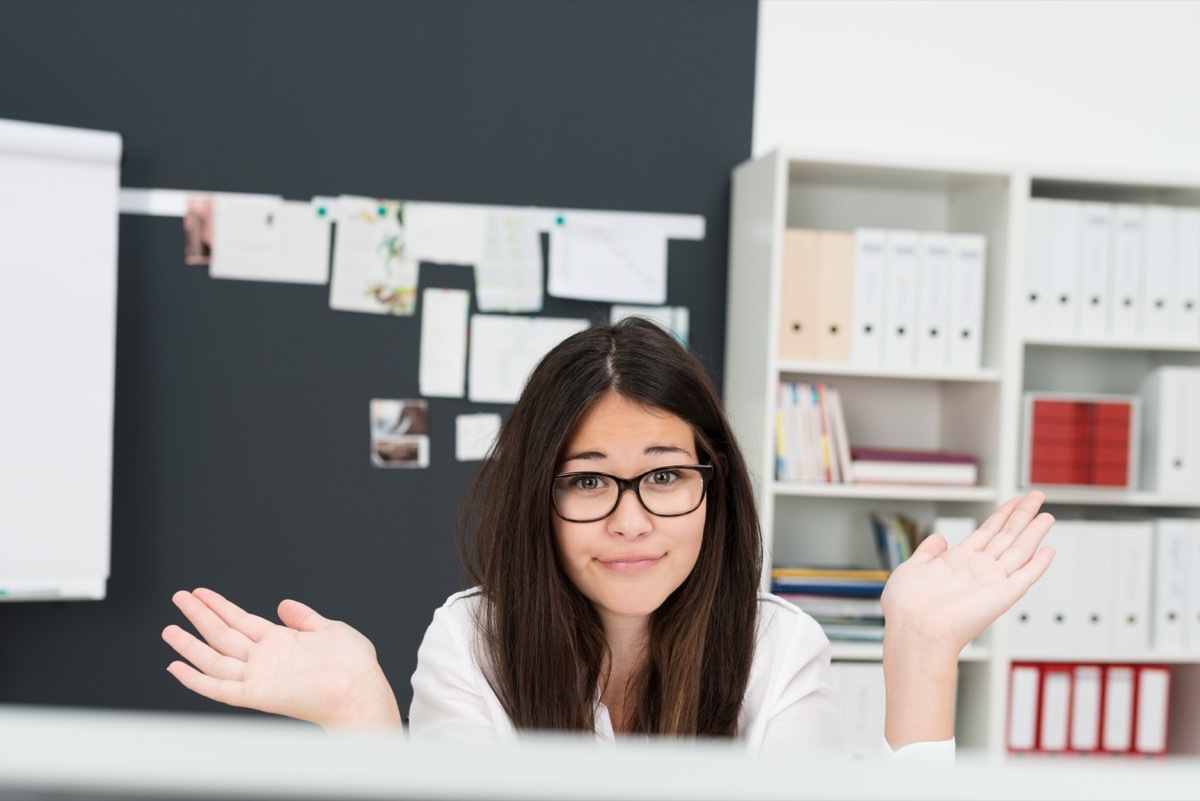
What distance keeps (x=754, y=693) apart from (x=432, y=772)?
3.89 ft

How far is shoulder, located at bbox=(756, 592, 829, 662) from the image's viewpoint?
4.64 ft

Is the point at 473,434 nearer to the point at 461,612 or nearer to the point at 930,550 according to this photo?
the point at 461,612

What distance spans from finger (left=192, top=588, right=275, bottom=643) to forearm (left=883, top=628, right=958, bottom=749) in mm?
635

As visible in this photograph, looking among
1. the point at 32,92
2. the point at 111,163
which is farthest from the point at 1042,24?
the point at 32,92

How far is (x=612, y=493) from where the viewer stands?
1.34 metres

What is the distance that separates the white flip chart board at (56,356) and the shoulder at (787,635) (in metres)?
1.81

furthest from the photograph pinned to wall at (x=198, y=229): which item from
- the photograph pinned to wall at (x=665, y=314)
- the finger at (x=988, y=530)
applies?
the finger at (x=988, y=530)

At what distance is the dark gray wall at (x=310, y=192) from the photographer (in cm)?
285

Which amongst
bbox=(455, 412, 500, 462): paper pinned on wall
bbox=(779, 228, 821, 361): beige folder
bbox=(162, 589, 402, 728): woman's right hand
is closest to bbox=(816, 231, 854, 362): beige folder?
bbox=(779, 228, 821, 361): beige folder

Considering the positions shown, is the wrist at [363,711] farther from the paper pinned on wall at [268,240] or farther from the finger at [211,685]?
the paper pinned on wall at [268,240]

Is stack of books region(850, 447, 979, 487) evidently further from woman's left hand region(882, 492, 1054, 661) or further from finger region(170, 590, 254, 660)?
finger region(170, 590, 254, 660)

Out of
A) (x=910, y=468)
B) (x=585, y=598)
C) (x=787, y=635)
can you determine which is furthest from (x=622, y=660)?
(x=910, y=468)

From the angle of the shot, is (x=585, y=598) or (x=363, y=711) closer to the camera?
(x=363, y=711)

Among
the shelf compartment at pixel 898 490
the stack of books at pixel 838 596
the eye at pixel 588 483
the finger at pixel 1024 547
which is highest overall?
the eye at pixel 588 483
